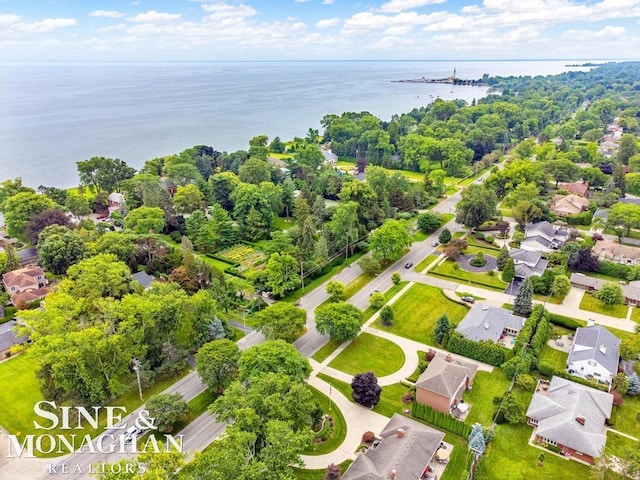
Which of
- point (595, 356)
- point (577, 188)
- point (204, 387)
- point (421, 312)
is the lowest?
point (421, 312)

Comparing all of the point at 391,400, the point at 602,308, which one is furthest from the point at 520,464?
the point at 602,308

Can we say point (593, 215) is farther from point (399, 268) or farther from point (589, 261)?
point (399, 268)

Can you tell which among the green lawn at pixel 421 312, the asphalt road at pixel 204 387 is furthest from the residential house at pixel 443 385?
the asphalt road at pixel 204 387

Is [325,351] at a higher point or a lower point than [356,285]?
lower

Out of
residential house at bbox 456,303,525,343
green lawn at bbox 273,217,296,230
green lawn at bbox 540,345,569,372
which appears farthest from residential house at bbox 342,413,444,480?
green lawn at bbox 273,217,296,230

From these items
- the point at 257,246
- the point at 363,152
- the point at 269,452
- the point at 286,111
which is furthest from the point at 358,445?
the point at 286,111

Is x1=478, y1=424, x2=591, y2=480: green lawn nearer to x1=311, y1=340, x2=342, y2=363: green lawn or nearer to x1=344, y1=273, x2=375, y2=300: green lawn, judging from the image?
x1=311, y1=340, x2=342, y2=363: green lawn

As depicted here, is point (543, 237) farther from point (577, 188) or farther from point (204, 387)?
point (204, 387)

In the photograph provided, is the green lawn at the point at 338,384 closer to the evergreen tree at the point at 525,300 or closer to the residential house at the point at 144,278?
the evergreen tree at the point at 525,300
